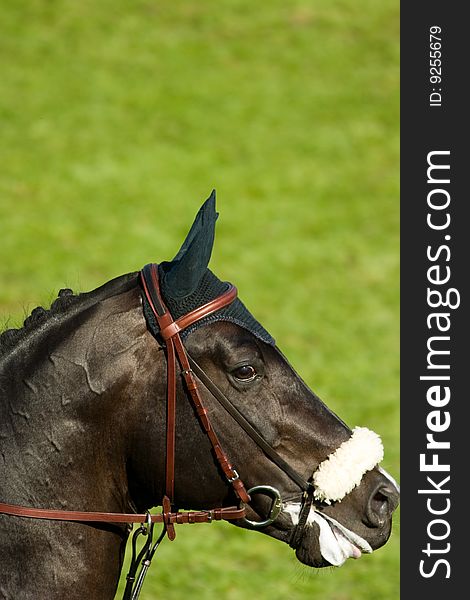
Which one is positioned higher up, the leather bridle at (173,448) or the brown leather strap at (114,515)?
the leather bridle at (173,448)

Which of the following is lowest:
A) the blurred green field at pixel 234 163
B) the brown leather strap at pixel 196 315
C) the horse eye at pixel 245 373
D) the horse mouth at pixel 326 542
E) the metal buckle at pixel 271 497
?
the horse mouth at pixel 326 542

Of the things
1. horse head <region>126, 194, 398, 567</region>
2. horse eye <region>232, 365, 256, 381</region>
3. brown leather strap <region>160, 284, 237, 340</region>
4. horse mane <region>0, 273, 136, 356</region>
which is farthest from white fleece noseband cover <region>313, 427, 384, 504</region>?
horse mane <region>0, 273, 136, 356</region>

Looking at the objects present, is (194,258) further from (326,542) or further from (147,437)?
(326,542)

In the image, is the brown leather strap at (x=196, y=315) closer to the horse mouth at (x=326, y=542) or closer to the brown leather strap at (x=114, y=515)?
the brown leather strap at (x=114, y=515)

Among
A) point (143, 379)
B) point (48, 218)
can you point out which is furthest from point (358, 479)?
point (48, 218)

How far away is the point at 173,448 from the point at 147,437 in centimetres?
9

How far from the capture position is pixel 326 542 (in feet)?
11.3

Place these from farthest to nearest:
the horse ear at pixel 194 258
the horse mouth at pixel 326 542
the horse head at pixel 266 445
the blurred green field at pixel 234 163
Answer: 1. the blurred green field at pixel 234 163
2. the horse mouth at pixel 326 542
3. the horse head at pixel 266 445
4. the horse ear at pixel 194 258

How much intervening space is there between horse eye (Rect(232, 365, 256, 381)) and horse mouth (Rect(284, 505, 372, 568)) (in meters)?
0.47

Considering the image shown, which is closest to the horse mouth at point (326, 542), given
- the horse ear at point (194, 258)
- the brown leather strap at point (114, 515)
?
the brown leather strap at point (114, 515)

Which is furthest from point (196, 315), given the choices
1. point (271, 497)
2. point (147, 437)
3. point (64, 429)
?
point (271, 497)

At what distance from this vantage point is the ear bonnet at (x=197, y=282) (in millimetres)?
3246

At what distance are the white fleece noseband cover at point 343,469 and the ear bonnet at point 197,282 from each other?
453mm

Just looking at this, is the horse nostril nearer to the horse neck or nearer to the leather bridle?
the leather bridle
